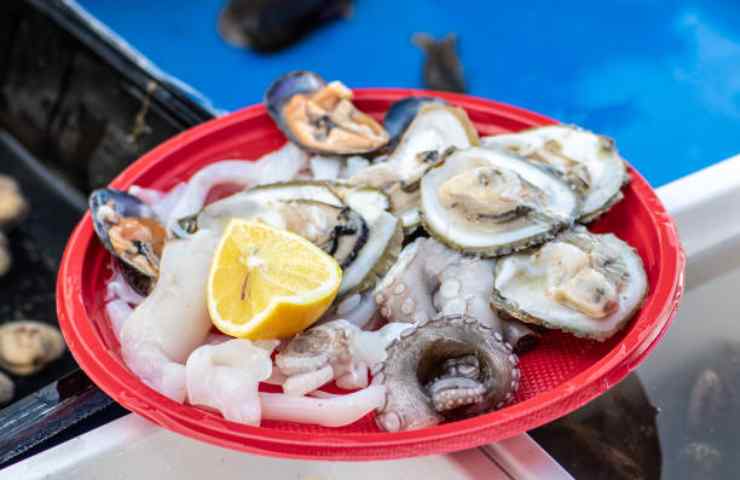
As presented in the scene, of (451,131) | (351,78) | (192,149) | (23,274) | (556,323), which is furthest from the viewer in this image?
(351,78)

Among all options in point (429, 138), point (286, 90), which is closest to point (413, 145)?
point (429, 138)

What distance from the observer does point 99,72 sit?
8.51 feet

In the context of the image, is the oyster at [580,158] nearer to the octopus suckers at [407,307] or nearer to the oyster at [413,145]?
the oyster at [413,145]

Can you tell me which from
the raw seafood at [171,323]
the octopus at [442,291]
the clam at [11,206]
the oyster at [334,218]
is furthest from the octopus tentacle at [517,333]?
the clam at [11,206]

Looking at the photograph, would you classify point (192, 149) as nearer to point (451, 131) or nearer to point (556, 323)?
point (451, 131)

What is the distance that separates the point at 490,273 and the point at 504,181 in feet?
0.52

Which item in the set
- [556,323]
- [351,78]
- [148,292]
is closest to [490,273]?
[556,323]

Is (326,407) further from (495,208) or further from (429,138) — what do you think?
(429,138)

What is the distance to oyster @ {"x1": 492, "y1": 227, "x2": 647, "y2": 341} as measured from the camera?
1.32 m

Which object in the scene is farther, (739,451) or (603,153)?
(603,153)

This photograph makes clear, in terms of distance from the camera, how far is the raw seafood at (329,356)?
1.33m

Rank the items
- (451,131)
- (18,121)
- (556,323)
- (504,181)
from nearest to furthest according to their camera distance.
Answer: (556,323), (504,181), (451,131), (18,121)

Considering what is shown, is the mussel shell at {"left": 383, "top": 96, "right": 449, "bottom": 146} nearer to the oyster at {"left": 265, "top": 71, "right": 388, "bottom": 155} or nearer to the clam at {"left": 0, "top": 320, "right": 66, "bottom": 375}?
the oyster at {"left": 265, "top": 71, "right": 388, "bottom": 155}

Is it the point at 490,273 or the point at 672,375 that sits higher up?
the point at 490,273
